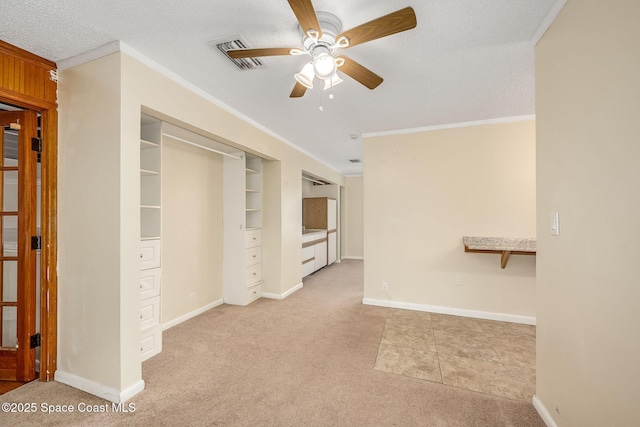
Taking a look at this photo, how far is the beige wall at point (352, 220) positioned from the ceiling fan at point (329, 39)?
6.08 meters

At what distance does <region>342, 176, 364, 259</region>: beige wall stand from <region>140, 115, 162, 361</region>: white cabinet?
19.1ft

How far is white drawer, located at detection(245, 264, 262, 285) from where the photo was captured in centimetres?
388

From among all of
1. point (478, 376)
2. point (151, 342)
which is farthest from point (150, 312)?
point (478, 376)

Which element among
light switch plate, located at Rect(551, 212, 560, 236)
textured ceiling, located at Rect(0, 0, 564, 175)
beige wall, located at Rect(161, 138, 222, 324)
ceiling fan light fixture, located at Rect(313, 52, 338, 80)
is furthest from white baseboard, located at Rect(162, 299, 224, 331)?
light switch plate, located at Rect(551, 212, 560, 236)

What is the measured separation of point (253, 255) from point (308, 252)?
5.82ft

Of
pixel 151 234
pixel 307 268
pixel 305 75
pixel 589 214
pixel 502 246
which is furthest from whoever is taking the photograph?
pixel 307 268

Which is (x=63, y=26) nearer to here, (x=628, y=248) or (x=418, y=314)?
(x=628, y=248)

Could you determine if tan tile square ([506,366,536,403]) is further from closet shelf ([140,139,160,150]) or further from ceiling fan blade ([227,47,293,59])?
closet shelf ([140,139,160,150])

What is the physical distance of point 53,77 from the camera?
2.07m

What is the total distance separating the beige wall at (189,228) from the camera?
122 inches

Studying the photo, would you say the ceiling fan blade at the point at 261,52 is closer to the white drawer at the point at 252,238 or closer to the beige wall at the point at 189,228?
the beige wall at the point at 189,228

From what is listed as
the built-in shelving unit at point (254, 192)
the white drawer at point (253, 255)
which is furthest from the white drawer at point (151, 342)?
the built-in shelving unit at point (254, 192)

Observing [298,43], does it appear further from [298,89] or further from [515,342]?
[515,342]

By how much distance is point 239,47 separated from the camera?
1888mm
